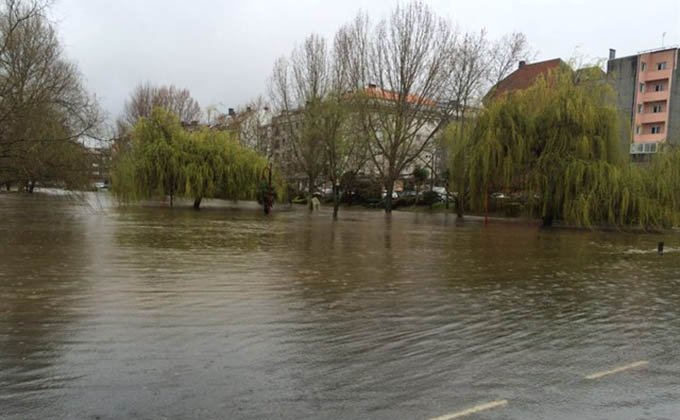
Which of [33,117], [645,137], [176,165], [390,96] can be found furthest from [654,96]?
[33,117]

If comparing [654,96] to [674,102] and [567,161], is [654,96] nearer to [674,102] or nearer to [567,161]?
[674,102]

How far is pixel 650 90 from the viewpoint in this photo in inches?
2376

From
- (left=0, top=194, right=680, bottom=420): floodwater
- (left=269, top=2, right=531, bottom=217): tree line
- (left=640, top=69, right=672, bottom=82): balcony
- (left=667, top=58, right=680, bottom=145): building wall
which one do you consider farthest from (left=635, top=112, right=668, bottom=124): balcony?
(left=0, top=194, right=680, bottom=420): floodwater

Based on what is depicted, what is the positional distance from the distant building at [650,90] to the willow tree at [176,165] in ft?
152

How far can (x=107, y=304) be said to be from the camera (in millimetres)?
6406

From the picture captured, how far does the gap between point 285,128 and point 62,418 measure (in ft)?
142

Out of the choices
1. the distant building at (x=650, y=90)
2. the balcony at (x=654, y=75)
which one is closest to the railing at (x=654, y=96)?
the distant building at (x=650, y=90)

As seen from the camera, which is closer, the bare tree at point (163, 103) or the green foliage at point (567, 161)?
the green foliage at point (567, 161)

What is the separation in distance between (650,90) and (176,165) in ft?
180

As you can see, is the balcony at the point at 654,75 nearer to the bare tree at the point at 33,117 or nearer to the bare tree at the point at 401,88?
the bare tree at the point at 401,88

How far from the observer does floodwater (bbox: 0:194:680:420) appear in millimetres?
3752

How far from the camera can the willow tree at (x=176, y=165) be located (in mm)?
30547

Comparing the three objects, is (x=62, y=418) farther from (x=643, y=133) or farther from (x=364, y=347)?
(x=643, y=133)

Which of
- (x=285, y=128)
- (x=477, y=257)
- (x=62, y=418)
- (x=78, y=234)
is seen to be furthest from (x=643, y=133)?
(x=62, y=418)
